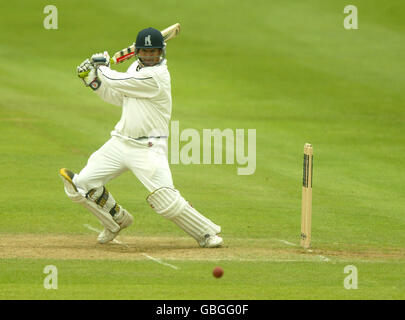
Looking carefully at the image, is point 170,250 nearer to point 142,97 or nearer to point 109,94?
point 142,97

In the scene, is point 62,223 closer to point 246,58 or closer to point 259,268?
point 259,268

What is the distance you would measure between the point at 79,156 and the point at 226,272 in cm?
999

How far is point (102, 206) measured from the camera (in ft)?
41.7

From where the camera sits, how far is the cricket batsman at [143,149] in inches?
487

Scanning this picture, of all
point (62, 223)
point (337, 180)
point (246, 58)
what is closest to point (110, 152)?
point (62, 223)

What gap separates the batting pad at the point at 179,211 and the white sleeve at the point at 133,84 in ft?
3.98

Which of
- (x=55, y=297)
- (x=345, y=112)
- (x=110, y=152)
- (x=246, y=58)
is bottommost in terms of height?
(x=55, y=297)

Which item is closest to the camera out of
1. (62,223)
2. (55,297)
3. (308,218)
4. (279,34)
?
(55,297)

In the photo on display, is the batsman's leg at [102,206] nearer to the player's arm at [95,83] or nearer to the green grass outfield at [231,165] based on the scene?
the green grass outfield at [231,165]

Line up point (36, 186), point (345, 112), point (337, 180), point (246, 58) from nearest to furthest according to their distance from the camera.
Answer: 1. point (36, 186)
2. point (337, 180)
3. point (345, 112)
4. point (246, 58)

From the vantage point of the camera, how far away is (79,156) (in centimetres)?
2059

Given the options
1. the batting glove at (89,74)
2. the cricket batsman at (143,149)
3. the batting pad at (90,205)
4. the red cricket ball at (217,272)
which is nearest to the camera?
the red cricket ball at (217,272)

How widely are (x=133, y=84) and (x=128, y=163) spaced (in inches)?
38.7

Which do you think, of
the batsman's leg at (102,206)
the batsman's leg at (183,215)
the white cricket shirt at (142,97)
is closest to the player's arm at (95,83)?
the white cricket shirt at (142,97)
